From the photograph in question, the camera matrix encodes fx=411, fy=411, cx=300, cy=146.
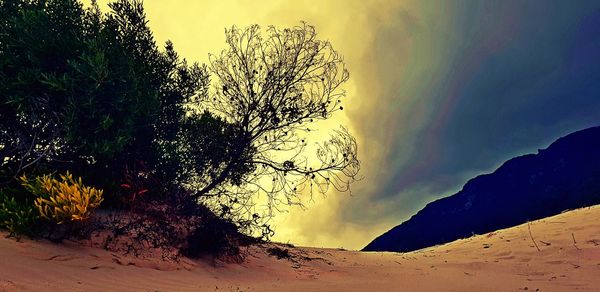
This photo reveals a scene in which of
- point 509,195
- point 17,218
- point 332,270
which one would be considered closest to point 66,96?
point 17,218

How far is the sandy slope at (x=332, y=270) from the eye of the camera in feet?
21.7

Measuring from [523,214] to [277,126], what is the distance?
268 ft

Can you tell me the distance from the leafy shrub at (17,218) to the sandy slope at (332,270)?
1.34ft

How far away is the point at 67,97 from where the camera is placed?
38.6ft

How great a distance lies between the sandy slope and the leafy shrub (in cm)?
41

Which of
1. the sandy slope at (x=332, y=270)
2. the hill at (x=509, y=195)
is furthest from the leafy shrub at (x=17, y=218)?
the hill at (x=509, y=195)

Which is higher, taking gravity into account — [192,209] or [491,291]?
[192,209]

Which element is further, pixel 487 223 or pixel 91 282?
pixel 487 223

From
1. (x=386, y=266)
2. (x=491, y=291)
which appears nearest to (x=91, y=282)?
(x=491, y=291)

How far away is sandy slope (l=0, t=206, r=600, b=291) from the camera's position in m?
6.61

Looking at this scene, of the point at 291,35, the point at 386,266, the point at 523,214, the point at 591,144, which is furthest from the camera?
the point at 591,144

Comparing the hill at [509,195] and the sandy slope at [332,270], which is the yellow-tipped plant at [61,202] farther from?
the hill at [509,195]

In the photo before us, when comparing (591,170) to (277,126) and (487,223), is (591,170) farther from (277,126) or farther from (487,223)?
(277,126)

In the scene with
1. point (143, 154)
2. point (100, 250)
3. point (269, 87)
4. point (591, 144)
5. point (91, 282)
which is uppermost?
point (591, 144)
